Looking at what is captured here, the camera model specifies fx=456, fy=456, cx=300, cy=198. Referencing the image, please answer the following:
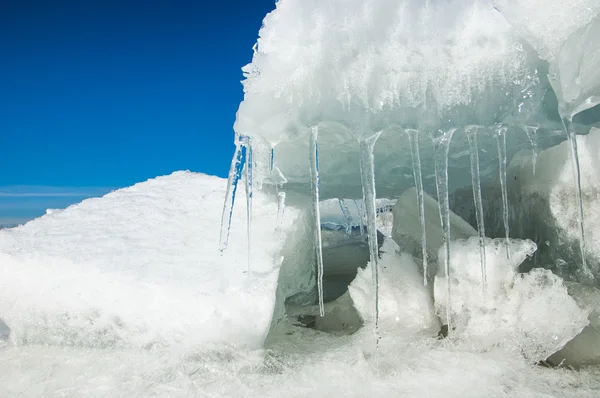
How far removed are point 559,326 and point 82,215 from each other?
12.6ft

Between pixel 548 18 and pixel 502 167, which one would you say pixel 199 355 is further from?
pixel 548 18

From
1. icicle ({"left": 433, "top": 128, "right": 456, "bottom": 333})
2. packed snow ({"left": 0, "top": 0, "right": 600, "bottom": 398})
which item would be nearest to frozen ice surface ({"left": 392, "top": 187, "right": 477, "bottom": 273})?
packed snow ({"left": 0, "top": 0, "right": 600, "bottom": 398})

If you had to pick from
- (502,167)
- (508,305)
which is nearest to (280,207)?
(502,167)

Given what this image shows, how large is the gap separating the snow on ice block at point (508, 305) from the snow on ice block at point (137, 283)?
4.22 feet

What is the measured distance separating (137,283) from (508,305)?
244cm

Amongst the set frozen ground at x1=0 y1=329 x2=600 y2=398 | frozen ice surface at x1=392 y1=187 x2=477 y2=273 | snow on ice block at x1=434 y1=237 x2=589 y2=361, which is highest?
frozen ice surface at x1=392 y1=187 x2=477 y2=273

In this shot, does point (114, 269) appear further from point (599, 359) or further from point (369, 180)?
point (599, 359)

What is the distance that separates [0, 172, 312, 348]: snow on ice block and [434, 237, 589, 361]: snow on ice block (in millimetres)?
1285

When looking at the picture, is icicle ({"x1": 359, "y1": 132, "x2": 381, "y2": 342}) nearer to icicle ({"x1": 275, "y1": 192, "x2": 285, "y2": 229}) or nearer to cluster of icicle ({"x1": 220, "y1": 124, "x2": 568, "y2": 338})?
cluster of icicle ({"x1": 220, "y1": 124, "x2": 568, "y2": 338})

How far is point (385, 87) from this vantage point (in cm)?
287

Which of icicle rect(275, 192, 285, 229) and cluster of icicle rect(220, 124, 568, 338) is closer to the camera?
cluster of icicle rect(220, 124, 568, 338)

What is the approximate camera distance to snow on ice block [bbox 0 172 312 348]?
2898 mm

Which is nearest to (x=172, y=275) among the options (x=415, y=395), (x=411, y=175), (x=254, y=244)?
(x=254, y=244)

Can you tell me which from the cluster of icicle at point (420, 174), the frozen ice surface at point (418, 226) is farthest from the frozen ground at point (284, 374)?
the frozen ice surface at point (418, 226)
